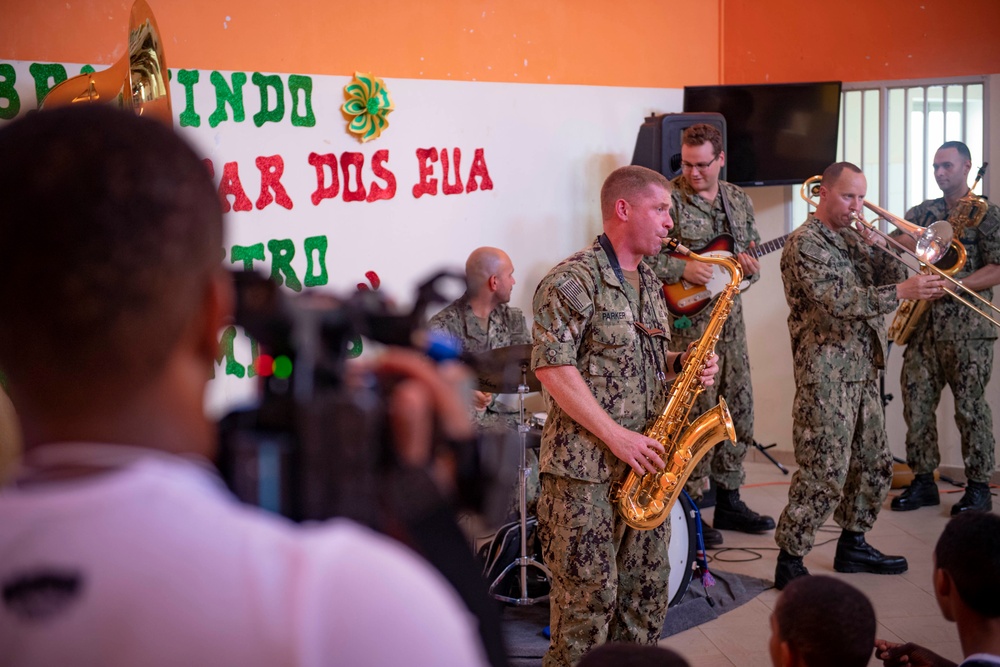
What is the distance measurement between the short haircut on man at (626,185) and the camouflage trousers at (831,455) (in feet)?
5.37

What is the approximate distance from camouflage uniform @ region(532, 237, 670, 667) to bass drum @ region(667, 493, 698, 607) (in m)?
0.71

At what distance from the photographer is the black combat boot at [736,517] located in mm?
5613

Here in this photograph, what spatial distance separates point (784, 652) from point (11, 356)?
1940mm

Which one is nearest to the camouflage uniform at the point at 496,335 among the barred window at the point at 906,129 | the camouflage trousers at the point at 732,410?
the camouflage trousers at the point at 732,410

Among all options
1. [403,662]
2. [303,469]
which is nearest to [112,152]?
[303,469]

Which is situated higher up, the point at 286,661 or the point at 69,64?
the point at 69,64

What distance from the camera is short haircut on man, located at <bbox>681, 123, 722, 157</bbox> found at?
17.9 feet

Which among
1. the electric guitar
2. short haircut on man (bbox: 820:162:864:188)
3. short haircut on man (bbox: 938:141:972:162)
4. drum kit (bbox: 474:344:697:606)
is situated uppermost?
short haircut on man (bbox: 938:141:972:162)

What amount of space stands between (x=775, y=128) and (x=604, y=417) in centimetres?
393

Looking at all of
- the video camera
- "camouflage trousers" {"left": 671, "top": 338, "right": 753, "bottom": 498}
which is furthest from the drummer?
the video camera

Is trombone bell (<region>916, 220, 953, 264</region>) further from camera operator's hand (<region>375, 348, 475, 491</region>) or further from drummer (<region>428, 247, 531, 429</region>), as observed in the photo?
camera operator's hand (<region>375, 348, 475, 491</region>)

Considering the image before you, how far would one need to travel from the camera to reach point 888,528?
5609 millimetres

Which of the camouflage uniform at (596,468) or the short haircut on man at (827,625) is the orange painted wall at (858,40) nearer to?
the camouflage uniform at (596,468)

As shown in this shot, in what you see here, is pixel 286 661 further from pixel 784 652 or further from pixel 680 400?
pixel 680 400
